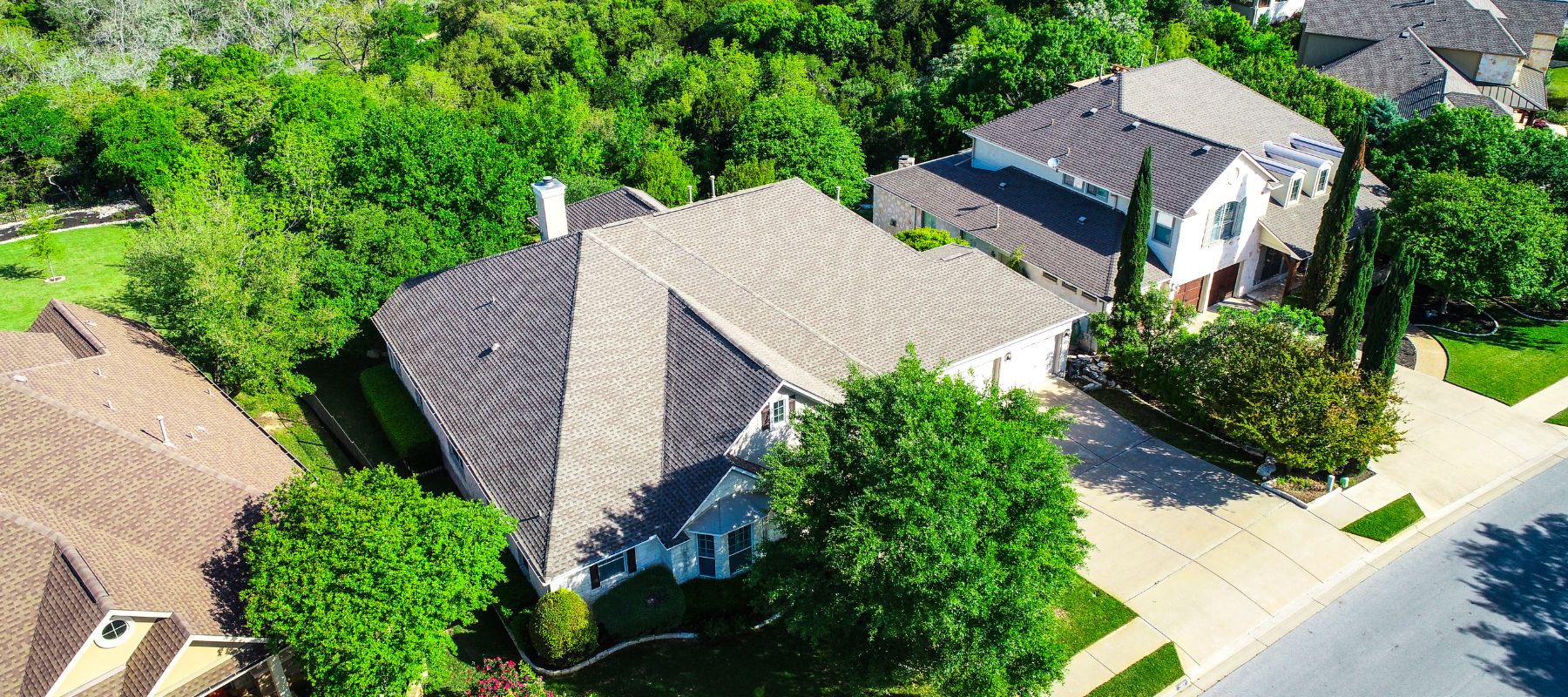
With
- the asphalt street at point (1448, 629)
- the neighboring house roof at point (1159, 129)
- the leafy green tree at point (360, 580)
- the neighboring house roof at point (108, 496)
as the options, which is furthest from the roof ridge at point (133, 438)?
the neighboring house roof at point (1159, 129)

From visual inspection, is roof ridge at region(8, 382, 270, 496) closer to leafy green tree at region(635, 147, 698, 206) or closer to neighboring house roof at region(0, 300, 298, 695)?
neighboring house roof at region(0, 300, 298, 695)

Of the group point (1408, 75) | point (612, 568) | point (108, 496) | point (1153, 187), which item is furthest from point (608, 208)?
point (1408, 75)

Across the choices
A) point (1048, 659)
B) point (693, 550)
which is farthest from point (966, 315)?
point (1048, 659)

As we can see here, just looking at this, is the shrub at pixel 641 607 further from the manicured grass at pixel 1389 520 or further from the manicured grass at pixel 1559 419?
the manicured grass at pixel 1559 419

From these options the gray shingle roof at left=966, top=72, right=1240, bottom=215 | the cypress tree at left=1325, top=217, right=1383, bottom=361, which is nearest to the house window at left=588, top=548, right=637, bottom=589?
the cypress tree at left=1325, top=217, right=1383, bottom=361

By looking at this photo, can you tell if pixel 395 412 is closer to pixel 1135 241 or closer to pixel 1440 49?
pixel 1135 241

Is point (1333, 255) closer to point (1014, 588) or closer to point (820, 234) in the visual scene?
point (820, 234)
